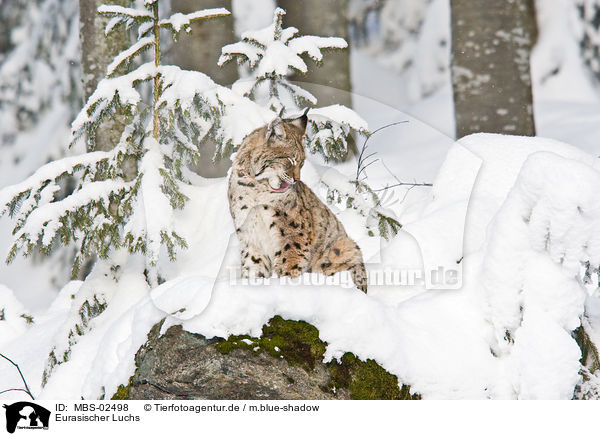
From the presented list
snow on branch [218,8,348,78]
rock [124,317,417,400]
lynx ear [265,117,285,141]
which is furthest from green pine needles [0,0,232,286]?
lynx ear [265,117,285,141]

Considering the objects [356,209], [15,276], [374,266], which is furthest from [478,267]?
[15,276]

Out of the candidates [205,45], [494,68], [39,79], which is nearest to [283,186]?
[494,68]

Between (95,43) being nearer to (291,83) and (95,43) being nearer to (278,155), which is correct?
(291,83)

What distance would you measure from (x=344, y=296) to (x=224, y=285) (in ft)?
1.93

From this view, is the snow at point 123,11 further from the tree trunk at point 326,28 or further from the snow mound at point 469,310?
the snow mound at point 469,310

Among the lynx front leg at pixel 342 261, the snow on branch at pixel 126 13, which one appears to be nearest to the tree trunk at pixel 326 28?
the snow on branch at pixel 126 13

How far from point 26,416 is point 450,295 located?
223cm

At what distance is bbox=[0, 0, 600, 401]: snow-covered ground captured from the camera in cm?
321

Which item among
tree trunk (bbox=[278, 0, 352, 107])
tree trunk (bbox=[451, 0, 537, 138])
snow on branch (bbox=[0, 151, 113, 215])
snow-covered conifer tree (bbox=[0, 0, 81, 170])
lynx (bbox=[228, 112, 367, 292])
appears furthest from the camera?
snow-covered conifer tree (bbox=[0, 0, 81, 170])

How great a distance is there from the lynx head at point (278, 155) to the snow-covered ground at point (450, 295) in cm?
52

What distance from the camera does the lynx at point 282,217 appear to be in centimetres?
312

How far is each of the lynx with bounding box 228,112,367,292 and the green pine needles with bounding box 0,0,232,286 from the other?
3.46ft

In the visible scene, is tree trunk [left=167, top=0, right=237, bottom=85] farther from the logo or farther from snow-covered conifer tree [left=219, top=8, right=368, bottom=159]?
the logo

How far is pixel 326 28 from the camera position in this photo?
265 inches
